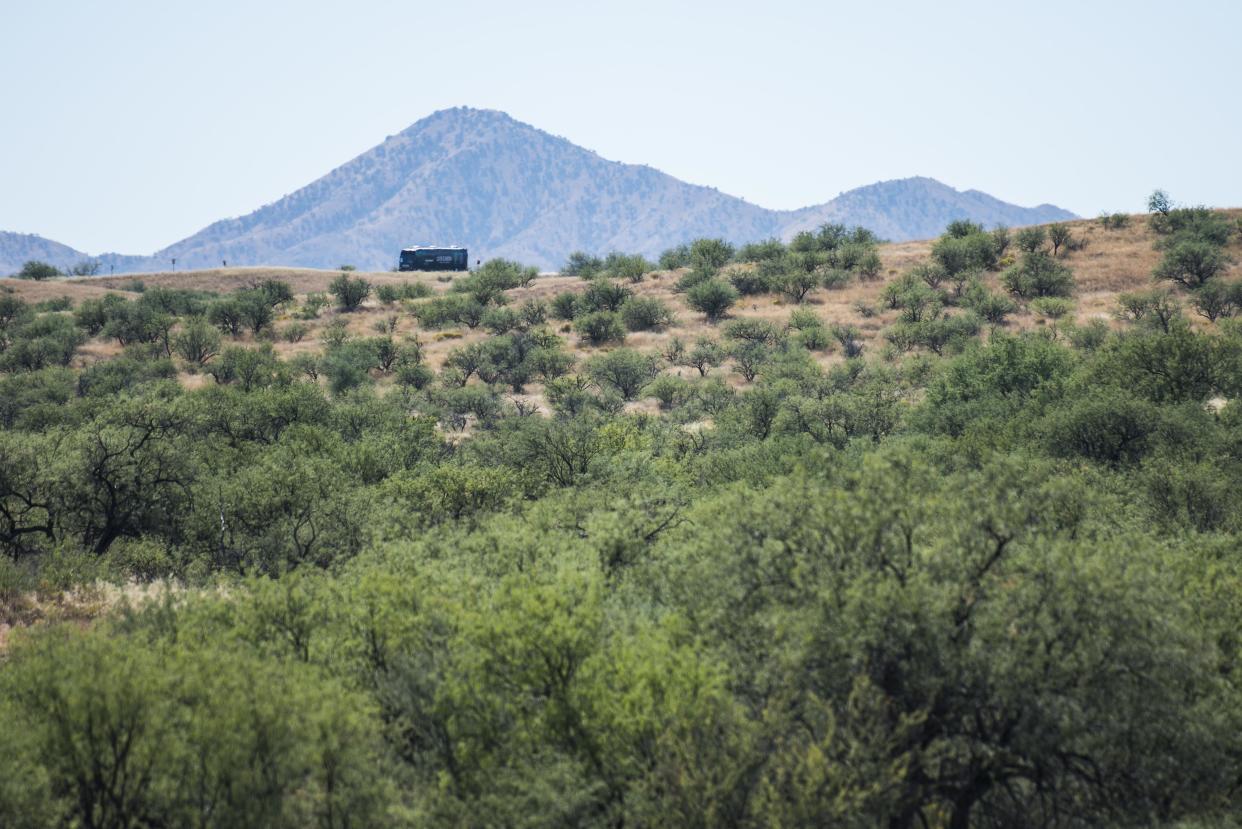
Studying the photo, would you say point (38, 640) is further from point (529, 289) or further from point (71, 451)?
point (529, 289)

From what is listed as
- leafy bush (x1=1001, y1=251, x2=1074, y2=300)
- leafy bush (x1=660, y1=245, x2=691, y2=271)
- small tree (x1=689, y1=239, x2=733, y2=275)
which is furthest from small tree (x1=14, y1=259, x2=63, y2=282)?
leafy bush (x1=1001, y1=251, x2=1074, y2=300)

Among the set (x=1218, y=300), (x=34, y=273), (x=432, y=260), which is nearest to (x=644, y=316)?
(x=1218, y=300)

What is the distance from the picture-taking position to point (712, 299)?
102438mm

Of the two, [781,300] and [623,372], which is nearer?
[623,372]

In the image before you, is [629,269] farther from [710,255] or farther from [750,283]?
[750,283]

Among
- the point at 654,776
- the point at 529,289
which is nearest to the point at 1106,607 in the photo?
the point at 654,776

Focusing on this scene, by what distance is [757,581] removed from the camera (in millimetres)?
22656

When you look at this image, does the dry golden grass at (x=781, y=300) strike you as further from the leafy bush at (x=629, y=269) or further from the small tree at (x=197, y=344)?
the small tree at (x=197, y=344)

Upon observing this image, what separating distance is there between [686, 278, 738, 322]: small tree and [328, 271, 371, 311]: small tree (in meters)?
40.3

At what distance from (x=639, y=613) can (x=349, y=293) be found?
95251mm

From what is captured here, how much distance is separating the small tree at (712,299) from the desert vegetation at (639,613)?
4269 cm

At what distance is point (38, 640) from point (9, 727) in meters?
5.88

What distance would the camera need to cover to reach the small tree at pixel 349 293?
113 m

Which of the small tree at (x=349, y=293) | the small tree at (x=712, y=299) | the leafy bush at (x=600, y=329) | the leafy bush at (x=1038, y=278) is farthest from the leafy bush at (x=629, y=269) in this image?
the leafy bush at (x=1038, y=278)
